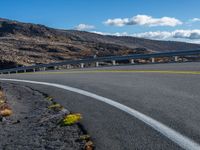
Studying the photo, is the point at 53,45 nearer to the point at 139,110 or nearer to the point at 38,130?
the point at 139,110

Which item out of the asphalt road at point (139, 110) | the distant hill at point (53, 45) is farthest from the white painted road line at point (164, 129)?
the distant hill at point (53, 45)

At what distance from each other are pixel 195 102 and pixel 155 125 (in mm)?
2147

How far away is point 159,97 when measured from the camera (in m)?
10.3

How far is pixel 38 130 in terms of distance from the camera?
27.1 ft

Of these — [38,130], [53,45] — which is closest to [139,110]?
[38,130]

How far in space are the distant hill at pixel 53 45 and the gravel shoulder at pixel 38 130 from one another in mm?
48878

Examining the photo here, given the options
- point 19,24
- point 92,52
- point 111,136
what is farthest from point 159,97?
point 19,24

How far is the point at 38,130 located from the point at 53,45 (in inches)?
3526

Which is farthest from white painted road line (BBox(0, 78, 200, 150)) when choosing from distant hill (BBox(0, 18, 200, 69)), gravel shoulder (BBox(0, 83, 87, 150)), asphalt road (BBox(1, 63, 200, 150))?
distant hill (BBox(0, 18, 200, 69))

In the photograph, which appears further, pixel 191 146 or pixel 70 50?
pixel 70 50

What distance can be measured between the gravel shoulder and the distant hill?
160ft

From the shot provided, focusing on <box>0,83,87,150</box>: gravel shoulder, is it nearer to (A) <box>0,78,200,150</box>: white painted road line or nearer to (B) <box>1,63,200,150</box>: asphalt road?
(B) <box>1,63,200,150</box>: asphalt road

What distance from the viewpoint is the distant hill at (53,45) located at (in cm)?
7625

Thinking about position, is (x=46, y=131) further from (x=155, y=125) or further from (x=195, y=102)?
(x=195, y=102)
